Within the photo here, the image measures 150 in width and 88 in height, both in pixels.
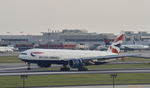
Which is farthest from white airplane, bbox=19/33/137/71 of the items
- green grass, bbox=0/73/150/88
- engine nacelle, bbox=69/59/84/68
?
green grass, bbox=0/73/150/88

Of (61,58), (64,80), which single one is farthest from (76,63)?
(64,80)

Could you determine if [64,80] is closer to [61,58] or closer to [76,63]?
[76,63]

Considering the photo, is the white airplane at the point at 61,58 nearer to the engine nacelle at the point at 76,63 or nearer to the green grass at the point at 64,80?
the engine nacelle at the point at 76,63

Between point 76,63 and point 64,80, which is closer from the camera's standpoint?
point 64,80

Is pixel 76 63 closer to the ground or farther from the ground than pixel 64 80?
farther from the ground

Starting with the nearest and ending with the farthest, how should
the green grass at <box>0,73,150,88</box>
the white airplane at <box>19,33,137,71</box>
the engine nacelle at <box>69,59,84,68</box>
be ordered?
the green grass at <box>0,73,150,88</box>
the engine nacelle at <box>69,59,84,68</box>
the white airplane at <box>19,33,137,71</box>

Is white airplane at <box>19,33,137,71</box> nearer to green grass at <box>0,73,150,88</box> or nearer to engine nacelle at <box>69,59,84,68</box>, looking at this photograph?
engine nacelle at <box>69,59,84,68</box>

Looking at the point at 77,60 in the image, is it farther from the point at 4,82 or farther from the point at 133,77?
the point at 4,82

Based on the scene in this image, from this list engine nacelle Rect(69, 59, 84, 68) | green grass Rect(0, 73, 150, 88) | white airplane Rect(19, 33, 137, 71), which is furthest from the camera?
white airplane Rect(19, 33, 137, 71)

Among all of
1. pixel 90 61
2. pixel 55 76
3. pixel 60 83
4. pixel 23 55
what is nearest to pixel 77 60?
pixel 90 61

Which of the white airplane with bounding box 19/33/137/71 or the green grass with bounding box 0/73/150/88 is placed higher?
the white airplane with bounding box 19/33/137/71

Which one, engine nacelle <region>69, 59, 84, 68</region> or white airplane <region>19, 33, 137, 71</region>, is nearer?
engine nacelle <region>69, 59, 84, 68</region>

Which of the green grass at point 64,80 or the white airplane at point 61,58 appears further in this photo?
the white airplane at point 61,58

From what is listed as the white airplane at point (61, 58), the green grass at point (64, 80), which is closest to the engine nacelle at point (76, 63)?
the white airplane at point (61, 58)
